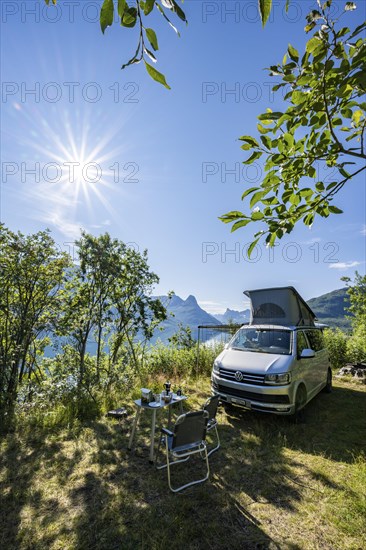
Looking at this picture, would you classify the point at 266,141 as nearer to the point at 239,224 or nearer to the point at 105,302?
the point at 239,224

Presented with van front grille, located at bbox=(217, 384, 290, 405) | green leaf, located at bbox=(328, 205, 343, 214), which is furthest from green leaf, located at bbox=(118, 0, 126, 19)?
van front grille, located at bbox=(217, 384, 290, 405)

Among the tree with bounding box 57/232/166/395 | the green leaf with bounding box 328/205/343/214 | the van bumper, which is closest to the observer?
the green leaf with bounding box 328/205/343/214

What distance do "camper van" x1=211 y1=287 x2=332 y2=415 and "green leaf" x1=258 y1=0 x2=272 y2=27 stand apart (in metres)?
5.51

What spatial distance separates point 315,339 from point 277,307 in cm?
145

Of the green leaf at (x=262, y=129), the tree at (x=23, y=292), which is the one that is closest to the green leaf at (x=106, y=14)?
the green leaf at (x=262, y=129)

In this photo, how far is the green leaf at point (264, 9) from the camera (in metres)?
0.92

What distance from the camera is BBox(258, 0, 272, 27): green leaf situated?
3.02 feet

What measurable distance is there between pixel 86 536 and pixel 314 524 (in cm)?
254

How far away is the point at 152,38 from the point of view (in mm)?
1040

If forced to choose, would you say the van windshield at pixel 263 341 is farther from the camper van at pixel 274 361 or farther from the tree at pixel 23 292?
the tree at pixel 23 292

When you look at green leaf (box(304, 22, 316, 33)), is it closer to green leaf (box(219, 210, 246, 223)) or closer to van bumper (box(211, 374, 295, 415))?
green leaf (box(219, 210, 246, 223))

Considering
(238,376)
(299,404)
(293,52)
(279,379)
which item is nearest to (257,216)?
(293,52)

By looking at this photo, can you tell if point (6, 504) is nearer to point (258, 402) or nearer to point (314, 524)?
point (314, 524)

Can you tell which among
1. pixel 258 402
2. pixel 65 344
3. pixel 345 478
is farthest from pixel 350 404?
pixel 65 344
